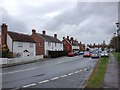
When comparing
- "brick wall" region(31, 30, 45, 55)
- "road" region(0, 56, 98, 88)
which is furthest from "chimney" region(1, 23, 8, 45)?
"road" region(0, 56, 98, 88)

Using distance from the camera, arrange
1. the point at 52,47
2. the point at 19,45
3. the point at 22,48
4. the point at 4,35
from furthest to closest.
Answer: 1. the point at 52,47
2. the point at 22,48
3. the point at 19,45
4. the point at 4,35

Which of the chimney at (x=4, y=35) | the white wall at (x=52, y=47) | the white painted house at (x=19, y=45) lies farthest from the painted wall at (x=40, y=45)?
the chimney at (x=4, y=35)

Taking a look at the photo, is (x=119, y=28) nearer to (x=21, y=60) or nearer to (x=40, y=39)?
(x=21, y=60)

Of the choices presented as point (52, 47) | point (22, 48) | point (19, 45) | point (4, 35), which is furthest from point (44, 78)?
point (52, 47)

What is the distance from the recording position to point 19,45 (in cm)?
5475

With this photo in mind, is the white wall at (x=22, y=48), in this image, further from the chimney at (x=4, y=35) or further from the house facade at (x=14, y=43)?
the chimney at (x=4, y=35)

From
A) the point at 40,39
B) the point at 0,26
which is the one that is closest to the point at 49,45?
the point at 40,39

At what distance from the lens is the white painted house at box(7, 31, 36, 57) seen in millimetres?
51875

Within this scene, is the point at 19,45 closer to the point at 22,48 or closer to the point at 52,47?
the point at 22,48

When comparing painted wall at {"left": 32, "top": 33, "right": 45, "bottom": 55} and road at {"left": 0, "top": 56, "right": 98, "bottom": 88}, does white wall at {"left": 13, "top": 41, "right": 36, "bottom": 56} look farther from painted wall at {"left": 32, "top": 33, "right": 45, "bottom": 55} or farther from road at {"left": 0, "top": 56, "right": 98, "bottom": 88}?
road at {"left": 0, "top": 56, "right": 98, "bottom": 88}

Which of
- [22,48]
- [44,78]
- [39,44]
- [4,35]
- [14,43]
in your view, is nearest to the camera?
[44,78]

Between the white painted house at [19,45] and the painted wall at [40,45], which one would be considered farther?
the painted wall at [40,45]

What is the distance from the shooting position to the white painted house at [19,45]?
170 ft

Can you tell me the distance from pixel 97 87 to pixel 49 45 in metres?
Answer: 67.6
